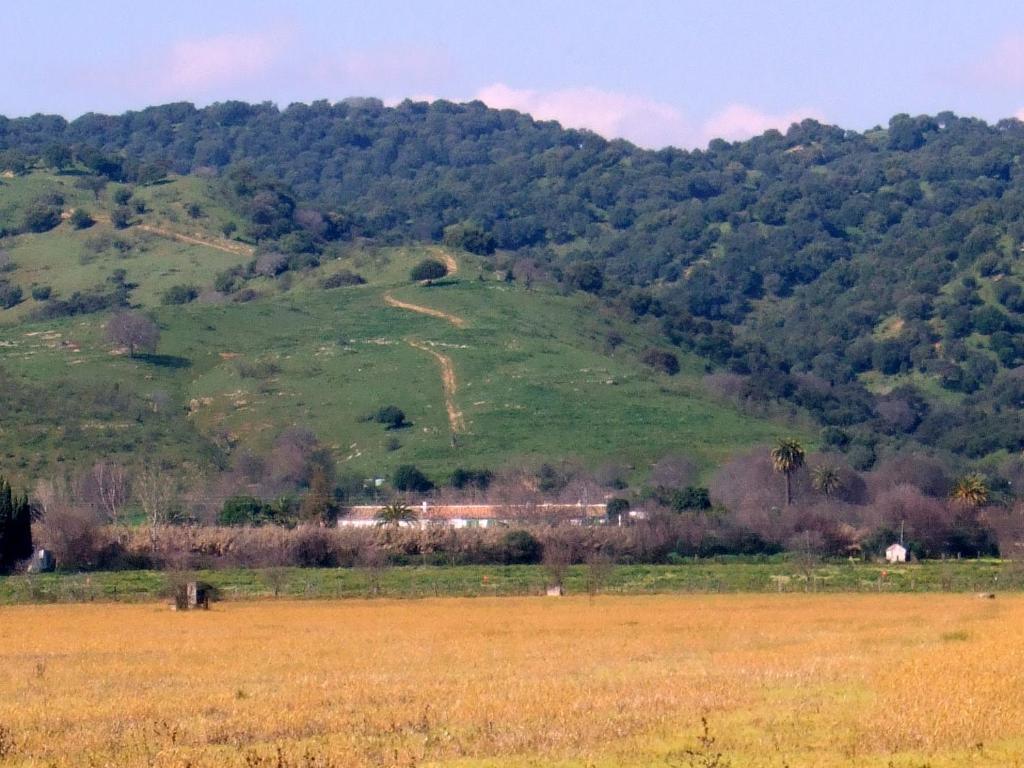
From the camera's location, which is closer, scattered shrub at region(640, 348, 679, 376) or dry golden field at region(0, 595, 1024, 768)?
dry golden field at region(0, 595, 1024, 768)

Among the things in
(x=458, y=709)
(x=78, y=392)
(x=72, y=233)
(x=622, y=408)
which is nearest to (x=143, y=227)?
(x=72, y=233)

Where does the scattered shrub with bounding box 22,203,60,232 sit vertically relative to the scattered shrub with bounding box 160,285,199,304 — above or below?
above

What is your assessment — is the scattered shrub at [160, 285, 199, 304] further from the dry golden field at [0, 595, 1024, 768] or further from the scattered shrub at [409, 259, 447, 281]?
the dry golden field at [0, 595, 1024, 768]

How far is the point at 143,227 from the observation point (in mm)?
173125

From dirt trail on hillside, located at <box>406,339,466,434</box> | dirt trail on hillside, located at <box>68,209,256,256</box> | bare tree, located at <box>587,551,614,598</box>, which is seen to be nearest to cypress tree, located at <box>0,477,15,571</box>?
bare tree, located at <box>587,551,614,598</box>

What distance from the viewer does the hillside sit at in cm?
10675

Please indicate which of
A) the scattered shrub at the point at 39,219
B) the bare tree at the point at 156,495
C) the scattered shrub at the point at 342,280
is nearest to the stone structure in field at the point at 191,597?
the bare tree at the point at 156,495

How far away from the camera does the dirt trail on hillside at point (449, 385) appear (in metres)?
113

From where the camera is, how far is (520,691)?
2575 cm

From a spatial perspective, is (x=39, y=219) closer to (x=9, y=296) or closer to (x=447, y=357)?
(x=9, y=296)

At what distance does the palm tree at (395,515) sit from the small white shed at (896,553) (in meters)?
25.3

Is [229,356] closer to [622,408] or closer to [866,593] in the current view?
[622,408]

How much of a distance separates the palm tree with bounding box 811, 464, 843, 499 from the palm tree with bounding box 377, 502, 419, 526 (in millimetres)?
25692

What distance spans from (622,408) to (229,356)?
103 ft
